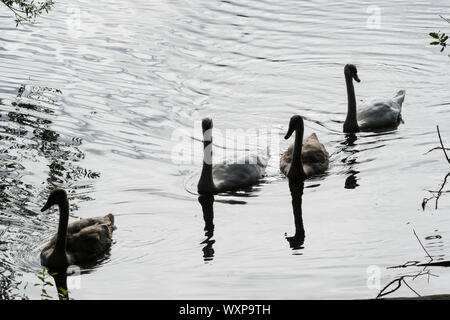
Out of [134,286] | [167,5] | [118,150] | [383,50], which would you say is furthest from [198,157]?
[167,5]

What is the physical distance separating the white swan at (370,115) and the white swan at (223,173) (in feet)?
11.8

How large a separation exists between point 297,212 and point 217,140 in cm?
469

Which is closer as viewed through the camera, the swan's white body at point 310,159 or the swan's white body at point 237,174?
the swan's white body at point 237,174

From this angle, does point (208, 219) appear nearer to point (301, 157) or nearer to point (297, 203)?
point (297, 203)

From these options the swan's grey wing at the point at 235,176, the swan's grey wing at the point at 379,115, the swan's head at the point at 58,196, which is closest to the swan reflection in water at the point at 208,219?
the swan's grey wing at the point at 235,176

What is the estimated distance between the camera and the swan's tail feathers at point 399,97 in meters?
20.9

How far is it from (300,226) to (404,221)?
5.49ft

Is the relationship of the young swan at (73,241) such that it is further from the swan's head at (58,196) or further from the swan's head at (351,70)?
the swan's head at (351,70)

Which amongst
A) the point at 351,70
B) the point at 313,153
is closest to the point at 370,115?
the point at 351,70

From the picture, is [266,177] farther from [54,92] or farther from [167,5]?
[167,5]

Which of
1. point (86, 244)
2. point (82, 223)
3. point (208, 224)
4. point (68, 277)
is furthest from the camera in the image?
point (208, 224)

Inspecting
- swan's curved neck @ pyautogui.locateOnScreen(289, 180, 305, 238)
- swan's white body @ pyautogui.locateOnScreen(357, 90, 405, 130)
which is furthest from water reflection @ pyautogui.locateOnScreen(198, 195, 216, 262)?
swan's white body @ pyautogui.locateOnScreen(357, 90, 405, 130)

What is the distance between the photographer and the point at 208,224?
1466 centimetres

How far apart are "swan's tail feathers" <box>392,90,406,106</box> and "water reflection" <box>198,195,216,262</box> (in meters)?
Result: 6.83
